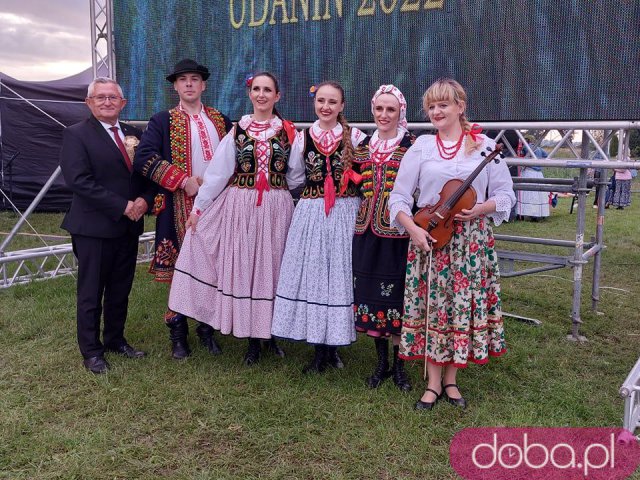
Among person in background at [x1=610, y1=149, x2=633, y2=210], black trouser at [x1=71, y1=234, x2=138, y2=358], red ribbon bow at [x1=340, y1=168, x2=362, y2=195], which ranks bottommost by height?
black trouser at [x1=71, y1=234, x2=138, y2=358]

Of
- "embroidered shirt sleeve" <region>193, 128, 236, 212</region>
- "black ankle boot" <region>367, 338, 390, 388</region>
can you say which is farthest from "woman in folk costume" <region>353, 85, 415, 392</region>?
"embroidered shirt sleeve" <region>193, 128, 236, 212</region>

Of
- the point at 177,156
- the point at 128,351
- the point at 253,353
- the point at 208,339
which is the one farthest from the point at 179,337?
the point at 177,156

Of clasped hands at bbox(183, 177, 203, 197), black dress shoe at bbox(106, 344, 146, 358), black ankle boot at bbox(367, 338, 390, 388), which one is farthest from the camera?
black dress shoe at bbox(106, 344, 146, 358)

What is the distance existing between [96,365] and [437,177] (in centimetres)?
219

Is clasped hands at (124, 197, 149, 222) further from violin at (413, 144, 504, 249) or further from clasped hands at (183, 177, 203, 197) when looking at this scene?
violin at (413, 144, 504, 249)

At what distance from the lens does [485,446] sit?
2.66 metres

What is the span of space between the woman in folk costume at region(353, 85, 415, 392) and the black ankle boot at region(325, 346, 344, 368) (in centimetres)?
54

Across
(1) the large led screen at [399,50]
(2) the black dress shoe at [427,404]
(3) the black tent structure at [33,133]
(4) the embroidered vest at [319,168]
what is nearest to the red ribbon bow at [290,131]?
(4) the embroidered vest at [319,168]

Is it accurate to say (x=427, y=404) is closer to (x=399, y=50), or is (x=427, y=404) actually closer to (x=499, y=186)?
(x=499, y=186)

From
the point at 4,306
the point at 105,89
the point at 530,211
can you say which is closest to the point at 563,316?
the point at 105,89

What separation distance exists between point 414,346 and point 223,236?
1.24 metres

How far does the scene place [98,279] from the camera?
135 inches

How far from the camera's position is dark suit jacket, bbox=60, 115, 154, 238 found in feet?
10.8

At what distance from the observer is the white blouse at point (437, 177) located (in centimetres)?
277
